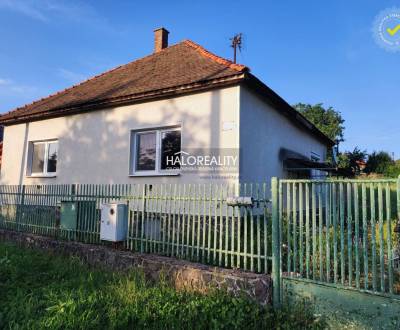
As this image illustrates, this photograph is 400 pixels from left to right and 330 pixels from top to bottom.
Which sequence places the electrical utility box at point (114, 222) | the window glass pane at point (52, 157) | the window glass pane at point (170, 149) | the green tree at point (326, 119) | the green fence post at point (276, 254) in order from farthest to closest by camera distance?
→ the green tree at point (326, 119) → the window glass pane at point (52, 157) → the window glass pane at point (170, 149) → the electrical utility box at point (114, 222) → the green fence post at point (276, 254)

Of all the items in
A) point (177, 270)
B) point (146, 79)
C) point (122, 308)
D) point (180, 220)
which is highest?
point (146, 79)

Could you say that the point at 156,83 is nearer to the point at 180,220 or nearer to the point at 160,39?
the point at 180,220

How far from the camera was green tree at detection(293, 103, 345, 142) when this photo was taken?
3722cm

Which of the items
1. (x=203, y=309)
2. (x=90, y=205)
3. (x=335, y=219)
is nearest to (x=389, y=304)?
(x=335, y=219)

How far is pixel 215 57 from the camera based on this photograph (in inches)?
347

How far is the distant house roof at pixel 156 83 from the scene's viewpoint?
24.8 feet

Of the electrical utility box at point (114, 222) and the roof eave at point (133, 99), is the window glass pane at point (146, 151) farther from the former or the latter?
the electrical utility box at point (114, 222)

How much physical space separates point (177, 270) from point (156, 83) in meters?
5.50

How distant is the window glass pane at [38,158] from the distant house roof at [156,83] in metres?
1.09

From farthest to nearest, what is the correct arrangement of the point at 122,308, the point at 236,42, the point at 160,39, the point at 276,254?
the point at 236,42 → the point at 160,39 → the point at 276,254 → the point at 122,308

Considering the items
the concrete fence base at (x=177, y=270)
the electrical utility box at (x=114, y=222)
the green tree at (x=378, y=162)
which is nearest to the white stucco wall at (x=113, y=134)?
the electrical utility box at (x=114, y=222)

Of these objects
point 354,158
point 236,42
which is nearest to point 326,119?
point 354,158

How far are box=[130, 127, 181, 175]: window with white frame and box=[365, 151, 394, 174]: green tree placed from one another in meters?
19.9

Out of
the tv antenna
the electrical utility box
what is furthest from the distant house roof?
the tv antenna
